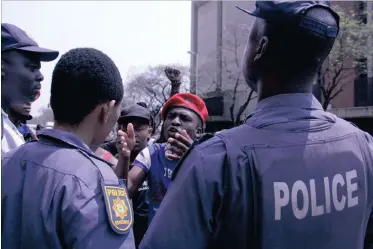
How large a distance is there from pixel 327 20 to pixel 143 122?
9.08ft

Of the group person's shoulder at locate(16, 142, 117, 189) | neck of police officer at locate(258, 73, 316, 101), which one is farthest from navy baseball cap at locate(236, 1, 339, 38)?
person's shoulder at locate(16, 142, 117, 189)

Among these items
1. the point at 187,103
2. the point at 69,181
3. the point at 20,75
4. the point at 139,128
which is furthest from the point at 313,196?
the point at 139,128

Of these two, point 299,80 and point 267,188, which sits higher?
point 299,80

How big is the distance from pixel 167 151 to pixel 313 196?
5.54ft

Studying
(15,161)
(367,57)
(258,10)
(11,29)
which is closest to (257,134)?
(258,10)

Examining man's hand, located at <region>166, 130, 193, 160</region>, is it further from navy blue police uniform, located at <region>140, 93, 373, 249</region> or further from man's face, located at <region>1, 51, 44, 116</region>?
navy blue police uniform, located at <region>140, 93, 373, 249</region>

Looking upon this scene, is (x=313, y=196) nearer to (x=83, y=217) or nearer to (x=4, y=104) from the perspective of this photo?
(x=83, y=217)

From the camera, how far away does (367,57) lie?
19.1m

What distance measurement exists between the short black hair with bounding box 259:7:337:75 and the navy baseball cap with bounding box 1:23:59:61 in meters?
1.25

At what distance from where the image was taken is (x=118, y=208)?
1.46 m

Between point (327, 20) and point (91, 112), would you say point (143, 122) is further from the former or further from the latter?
point (327, 20)

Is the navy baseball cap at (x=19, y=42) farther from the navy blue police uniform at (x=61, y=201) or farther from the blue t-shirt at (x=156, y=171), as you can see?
the blue t-shirt at (x=156, y=171)

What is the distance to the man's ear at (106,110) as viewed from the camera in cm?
167

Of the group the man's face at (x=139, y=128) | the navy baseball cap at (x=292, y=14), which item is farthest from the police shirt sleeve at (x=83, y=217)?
the man's face at (x=139, y=128)
